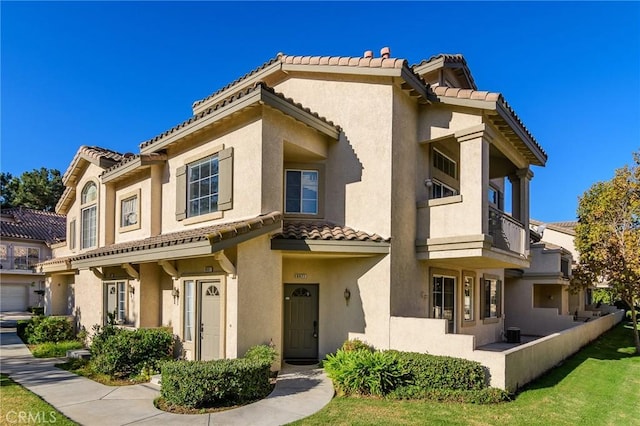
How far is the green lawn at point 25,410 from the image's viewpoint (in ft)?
24.4

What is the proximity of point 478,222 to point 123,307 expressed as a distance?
39.4ft

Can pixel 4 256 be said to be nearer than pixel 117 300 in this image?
No

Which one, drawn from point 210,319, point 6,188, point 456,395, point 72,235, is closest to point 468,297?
point 456,395

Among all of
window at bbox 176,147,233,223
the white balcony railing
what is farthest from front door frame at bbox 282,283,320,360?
the white balcony railing

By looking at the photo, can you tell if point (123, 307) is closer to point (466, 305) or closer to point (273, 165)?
point (273, 165)

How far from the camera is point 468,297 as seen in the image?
15.8 meters

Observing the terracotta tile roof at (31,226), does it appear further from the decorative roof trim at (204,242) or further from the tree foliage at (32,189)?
the decorative roof trim at (204,242)

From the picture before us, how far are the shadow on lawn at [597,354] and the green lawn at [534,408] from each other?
0.07 m

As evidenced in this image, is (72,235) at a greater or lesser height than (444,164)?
lesser

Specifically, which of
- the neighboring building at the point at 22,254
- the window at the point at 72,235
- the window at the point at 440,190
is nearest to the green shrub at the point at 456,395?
the window at the point at 440,190

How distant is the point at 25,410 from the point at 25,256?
120 feet

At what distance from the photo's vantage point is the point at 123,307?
47.2 feet

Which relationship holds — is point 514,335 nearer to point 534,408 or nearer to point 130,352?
point 534,408

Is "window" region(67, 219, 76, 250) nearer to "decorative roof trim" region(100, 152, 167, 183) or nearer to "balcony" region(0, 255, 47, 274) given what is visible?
"decorative roof trim" region(100, 152, 167, 183)
